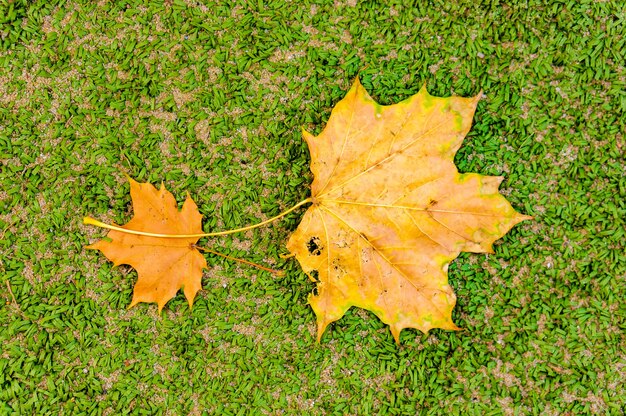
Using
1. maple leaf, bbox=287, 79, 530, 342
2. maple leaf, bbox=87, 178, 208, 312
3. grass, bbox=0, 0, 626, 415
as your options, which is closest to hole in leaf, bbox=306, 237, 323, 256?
maple leaf, bbox=287, 79, 530, 342

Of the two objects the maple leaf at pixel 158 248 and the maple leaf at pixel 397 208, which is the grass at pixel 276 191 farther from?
the maple leaf at pixel 397 208

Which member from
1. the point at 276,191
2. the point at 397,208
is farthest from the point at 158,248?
the point at 397,208

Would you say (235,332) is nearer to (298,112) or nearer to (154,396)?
(154,396)

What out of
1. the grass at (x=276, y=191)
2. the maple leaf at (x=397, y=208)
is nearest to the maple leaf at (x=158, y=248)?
the grass at (x=276, y=191)

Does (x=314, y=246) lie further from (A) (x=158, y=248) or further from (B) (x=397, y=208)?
(A) (x=158, y=248)

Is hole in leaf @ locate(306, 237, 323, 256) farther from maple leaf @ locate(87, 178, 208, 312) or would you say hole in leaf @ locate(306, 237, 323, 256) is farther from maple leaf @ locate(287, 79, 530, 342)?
maple leaf @ locate(87, 178, 208, 312)

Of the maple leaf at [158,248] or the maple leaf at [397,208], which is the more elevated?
the maple leaf at [397,208]

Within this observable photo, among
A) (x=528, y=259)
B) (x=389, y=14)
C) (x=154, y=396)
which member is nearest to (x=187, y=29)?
(x=389, y=14)
